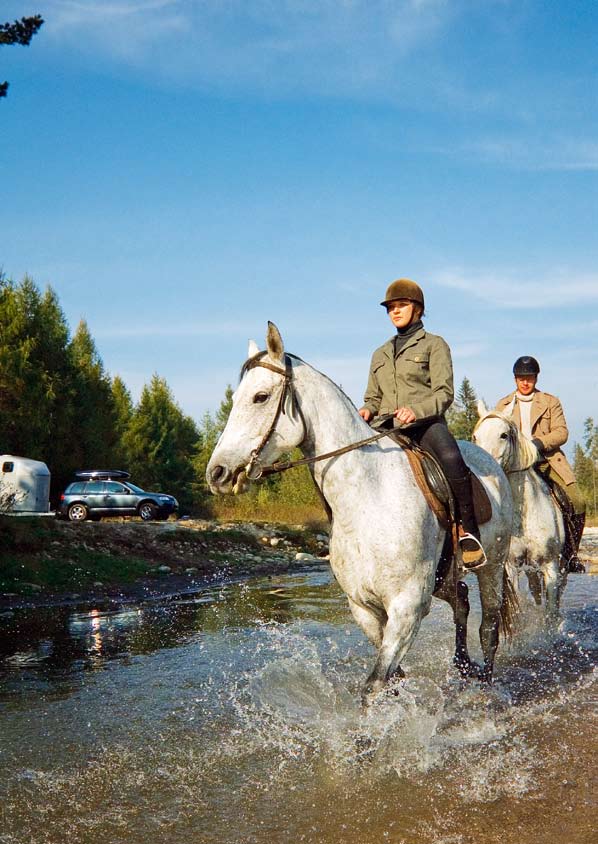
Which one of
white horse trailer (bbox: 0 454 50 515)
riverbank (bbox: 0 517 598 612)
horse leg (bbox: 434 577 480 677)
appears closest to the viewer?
horse leg (bbox: 434 577 480 677)

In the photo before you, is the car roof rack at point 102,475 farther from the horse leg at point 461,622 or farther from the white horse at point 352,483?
the white horse at point 352,483

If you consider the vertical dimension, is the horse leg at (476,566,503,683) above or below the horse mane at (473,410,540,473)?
below

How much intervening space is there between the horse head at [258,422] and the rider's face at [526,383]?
15.2 ft

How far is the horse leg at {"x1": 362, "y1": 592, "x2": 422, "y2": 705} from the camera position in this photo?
15.5 feet

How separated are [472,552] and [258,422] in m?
2.00

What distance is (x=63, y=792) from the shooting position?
422 cm

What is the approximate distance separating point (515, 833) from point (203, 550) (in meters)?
16.8

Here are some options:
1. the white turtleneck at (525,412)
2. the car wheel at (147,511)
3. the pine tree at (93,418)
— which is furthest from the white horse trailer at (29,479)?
the white turtleneck at (525,412)

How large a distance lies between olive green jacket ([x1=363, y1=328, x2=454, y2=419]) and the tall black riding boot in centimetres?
56

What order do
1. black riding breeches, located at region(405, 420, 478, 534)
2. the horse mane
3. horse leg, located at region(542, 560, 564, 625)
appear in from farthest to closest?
1. horse leg, located at region(542, 560, 564, 625)
2. the horse mane
3. black riding breeches, located at region(405, 420, 478, 534)

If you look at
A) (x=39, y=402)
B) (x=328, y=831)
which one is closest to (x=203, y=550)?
(x=328, y=831)

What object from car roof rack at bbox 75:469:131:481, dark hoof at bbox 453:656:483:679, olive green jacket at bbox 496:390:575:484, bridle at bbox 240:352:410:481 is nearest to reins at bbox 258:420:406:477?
bridle at bbox 240:352:410:481

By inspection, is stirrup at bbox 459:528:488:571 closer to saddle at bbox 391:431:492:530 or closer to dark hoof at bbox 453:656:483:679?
saddle at bbox 391:431:492:530

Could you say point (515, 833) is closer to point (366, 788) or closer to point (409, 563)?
point (366, 788)
